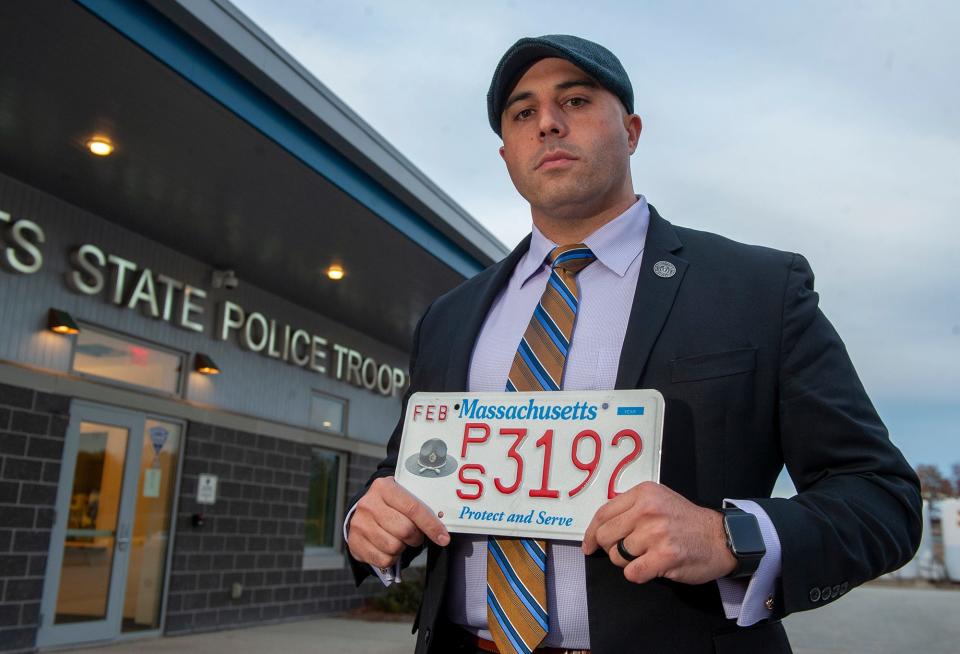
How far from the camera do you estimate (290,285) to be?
977 centimetres

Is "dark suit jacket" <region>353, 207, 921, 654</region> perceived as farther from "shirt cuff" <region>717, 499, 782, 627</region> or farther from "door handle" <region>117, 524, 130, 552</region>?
"door handle" <region>117, 524, 130, 552</region>

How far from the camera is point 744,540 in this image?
1.15 m

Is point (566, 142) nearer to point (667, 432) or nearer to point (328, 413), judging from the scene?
point (667, 432)

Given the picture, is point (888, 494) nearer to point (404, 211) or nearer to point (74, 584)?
point (404, 211)

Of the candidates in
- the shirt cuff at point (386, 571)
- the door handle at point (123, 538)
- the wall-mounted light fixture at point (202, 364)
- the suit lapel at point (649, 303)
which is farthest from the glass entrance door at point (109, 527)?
the suit lapel at point (649, 303)

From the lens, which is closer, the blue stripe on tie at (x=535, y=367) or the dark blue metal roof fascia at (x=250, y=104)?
the blue stripe on tie at (x=535, y=367)

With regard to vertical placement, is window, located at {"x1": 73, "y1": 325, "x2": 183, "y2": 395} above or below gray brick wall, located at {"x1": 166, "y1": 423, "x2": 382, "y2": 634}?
above

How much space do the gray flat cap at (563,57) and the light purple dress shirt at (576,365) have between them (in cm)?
26

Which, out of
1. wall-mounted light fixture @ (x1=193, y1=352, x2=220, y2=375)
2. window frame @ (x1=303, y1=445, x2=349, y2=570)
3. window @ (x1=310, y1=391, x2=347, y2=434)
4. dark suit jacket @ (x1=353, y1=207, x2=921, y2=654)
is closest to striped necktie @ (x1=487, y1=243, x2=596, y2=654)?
dark suit jacket @ (x1=353, y1=207, x2=921, y2=654)

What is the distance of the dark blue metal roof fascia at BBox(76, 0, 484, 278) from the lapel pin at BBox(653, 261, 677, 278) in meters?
4.20

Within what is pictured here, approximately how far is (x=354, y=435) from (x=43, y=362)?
5.07 meters

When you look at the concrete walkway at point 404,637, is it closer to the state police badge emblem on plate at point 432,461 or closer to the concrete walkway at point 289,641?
the concrete walkway at point 289,641

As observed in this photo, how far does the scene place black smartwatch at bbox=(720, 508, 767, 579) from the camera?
1.15m

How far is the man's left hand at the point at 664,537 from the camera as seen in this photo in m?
1.13
